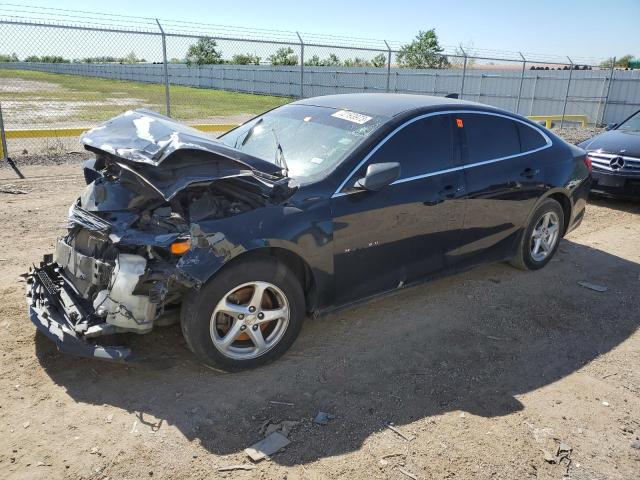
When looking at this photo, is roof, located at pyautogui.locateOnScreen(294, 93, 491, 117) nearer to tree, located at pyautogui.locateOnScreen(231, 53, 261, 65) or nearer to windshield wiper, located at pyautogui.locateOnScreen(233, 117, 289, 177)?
windshield wiper, located at pyautogui.locateOnScreen(233, 117, 289, 177)

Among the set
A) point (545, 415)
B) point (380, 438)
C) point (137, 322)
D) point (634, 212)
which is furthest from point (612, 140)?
point (137, 322)

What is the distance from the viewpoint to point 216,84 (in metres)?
40.2

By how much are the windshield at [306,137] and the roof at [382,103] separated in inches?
4.1

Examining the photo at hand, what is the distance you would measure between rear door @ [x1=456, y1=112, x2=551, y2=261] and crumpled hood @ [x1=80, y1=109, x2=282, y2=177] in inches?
75.8

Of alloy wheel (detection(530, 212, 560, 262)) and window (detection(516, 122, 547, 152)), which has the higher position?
window (detection(516, 122, 547, 152))

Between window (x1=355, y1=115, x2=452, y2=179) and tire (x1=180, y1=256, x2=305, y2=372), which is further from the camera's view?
window (x1=355, y1=115, x2=452, y2=179)

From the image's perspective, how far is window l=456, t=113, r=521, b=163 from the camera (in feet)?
14.9

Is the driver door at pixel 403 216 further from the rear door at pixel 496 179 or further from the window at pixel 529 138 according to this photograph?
the window at pixel 529 138

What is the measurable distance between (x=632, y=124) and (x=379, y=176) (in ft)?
25.6

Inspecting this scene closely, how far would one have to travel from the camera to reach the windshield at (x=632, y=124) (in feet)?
29.7

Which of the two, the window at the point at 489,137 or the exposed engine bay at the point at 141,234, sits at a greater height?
the window at the point at 489,137

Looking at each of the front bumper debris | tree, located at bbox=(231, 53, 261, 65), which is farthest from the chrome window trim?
tree, located at bbox=(231, 53, 261, 65)

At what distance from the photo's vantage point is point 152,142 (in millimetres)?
3316

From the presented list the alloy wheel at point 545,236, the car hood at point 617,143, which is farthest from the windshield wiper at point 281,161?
the car hood at point 617,143
